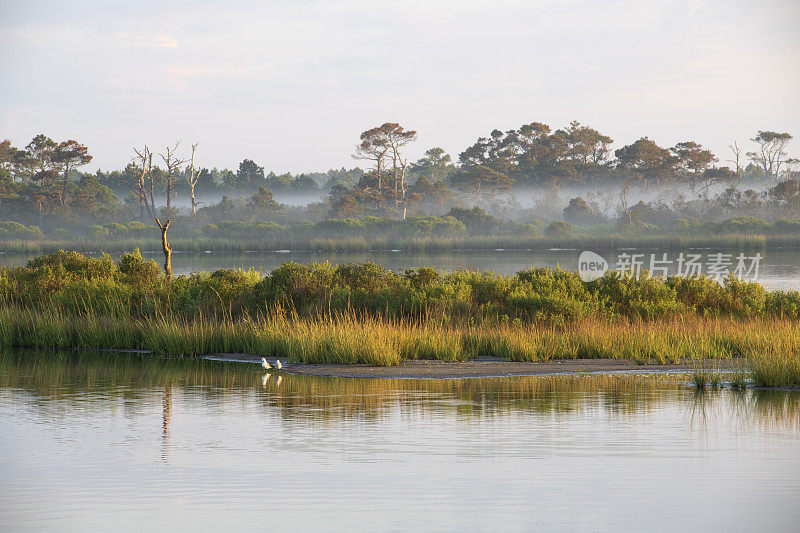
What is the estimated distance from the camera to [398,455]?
11000 mm

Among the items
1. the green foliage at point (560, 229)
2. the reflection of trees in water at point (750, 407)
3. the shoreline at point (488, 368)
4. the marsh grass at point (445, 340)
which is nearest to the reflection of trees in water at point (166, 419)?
the shoreline at point (488, 368)

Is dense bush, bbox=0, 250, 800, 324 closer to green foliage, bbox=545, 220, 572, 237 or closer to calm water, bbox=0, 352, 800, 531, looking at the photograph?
calm water, bbox=0, 352, 800, 531

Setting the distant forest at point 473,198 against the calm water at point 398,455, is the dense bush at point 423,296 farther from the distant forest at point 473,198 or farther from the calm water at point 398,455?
the distant forest at point 473,198

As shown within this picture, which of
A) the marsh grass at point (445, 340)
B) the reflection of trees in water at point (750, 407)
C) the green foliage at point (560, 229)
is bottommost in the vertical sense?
the reflection of trees in water at point (750, 407)

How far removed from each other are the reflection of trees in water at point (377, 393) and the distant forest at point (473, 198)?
76.1m

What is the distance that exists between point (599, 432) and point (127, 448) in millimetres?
5216

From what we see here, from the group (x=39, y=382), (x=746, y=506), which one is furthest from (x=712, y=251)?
(x=746, y=506)

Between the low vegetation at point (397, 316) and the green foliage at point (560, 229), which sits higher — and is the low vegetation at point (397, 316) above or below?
below

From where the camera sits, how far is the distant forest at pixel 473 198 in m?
99.4

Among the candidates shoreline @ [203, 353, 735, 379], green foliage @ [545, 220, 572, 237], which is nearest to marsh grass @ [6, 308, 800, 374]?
shoreline @ [203, 353, 735, 379]

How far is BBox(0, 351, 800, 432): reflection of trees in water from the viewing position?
45.3ft

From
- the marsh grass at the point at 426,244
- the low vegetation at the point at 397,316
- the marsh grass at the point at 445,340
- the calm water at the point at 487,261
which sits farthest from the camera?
the marsh grass at the point at 426,244

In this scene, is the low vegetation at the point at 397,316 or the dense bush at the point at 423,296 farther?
the dense bush at the point at 423,296

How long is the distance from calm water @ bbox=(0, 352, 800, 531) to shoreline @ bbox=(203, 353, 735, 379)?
0.66 m
